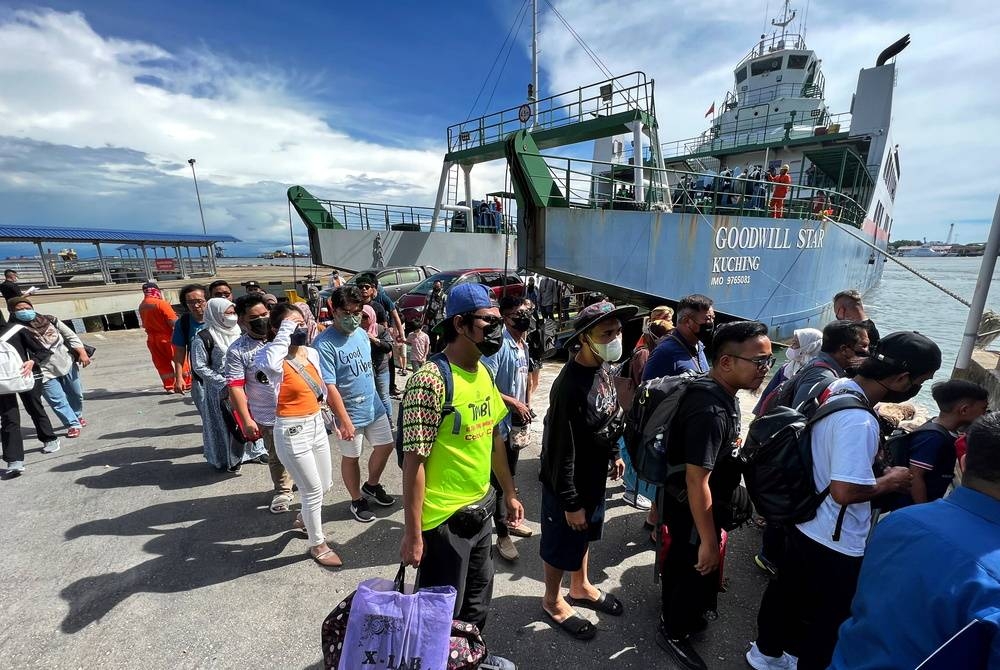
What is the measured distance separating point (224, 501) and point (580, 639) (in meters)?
3.06

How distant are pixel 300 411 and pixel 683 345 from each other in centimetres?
254

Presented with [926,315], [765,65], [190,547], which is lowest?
[926,315]

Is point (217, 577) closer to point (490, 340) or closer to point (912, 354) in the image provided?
point (490, 340)

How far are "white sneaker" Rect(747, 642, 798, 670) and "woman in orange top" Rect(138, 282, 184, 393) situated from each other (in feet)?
20.4

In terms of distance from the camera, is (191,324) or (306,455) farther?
(191,324)

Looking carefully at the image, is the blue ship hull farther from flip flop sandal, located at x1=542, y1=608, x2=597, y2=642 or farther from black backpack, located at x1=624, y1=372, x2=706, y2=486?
flip flop sandal, located at x1=542, y1=608, x2=597, y2=642

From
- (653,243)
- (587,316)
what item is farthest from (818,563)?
(653,243)

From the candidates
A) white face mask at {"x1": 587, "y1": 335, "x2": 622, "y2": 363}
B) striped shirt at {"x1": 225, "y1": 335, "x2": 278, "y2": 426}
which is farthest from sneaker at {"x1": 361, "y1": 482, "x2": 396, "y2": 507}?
white face mask at {"x1": 587, "y1": 335, "x2": 622, "y2": 363}

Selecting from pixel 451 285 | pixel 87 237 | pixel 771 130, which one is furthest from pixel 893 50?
pixel 87 237

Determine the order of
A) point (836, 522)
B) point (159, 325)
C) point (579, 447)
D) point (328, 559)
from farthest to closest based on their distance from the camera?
point (159, 325) → point (328, 559) → point (579, 447) → point (836, 522)

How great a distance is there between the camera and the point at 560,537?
2.18 metres

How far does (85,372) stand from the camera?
7.48m

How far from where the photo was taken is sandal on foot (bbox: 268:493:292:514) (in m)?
3.32

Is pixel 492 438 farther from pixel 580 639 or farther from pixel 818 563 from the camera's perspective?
pixel 818 563
